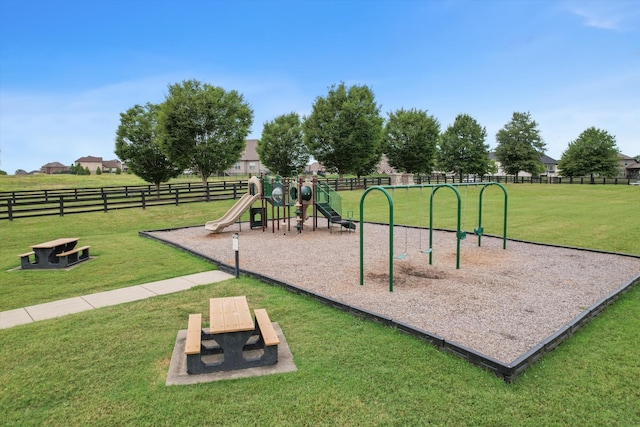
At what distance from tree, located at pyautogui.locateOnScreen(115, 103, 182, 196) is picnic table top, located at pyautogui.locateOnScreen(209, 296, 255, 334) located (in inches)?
1162

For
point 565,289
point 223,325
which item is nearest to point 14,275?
point 223,325

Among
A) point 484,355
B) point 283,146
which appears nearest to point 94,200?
point 484,355

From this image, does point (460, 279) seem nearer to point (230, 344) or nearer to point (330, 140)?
point (230, 344)

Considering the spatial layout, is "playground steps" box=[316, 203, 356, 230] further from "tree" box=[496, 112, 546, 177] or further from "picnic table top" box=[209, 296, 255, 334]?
"tree" box=[496, 112, 546, 177]

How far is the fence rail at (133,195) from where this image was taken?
19891mm

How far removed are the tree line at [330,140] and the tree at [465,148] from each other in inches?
5.3

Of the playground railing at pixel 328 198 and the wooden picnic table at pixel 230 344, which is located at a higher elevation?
the playground railing at pixel 328 198

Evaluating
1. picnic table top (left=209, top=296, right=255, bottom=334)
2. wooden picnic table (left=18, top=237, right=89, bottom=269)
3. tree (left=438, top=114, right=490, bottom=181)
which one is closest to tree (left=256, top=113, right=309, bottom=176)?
tree (left=438, top=114, right=490, bottom=181)

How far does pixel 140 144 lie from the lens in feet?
108

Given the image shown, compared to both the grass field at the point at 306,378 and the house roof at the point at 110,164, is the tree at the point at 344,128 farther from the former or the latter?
the house roof at the point at 110,164

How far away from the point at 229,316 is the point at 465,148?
5223cm

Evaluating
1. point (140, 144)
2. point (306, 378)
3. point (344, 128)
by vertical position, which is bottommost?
point (306, 378)

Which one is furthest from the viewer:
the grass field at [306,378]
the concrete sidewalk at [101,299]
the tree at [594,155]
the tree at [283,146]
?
the tree at [594,155]

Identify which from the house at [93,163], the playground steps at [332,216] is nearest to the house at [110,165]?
the house at [93,163]
